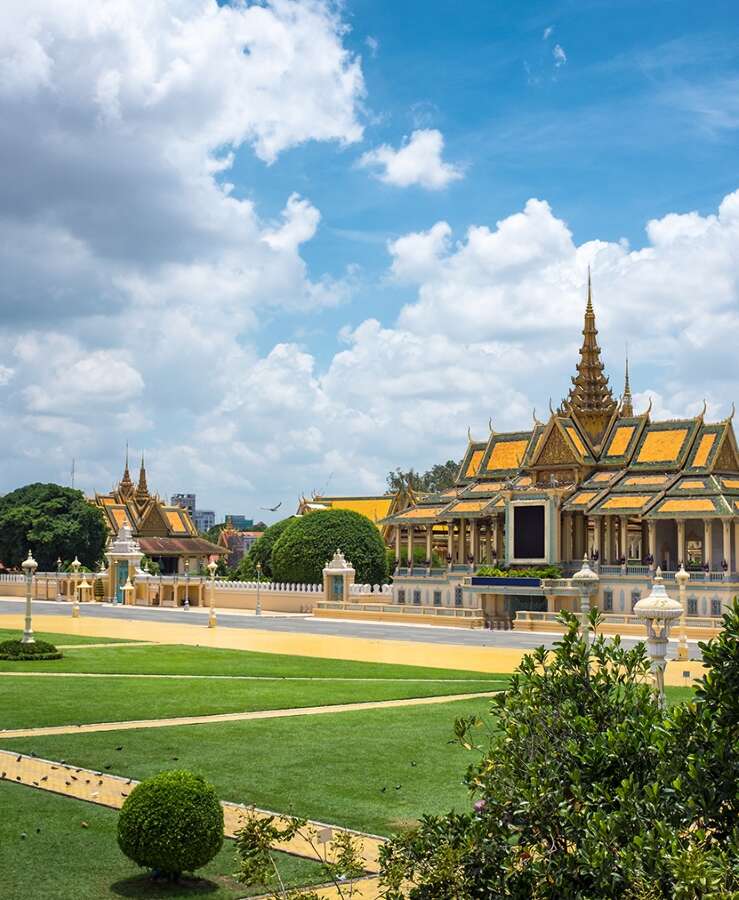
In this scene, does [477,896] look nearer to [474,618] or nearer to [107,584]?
[474,618]

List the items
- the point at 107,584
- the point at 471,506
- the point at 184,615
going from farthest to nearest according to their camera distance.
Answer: the point at 107,584 < the point at 471,506 < the point at 184,615

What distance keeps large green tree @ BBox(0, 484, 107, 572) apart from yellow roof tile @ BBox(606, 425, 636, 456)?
138 ft

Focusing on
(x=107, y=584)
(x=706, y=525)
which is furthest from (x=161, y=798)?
(x=107, y=584)

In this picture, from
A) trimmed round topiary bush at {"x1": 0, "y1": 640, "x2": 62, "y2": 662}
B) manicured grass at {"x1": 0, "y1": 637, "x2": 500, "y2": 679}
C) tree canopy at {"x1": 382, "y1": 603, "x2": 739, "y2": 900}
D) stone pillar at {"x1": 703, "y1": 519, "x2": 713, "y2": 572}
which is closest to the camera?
tree canopy at {"x1": 382, "y1": 603, "x2": 739, "y2": 900}

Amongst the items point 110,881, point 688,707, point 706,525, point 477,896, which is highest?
point 706,525

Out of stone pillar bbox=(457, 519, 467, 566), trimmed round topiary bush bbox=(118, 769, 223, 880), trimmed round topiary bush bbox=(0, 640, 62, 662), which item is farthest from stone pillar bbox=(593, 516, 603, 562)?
trimmed round topiary bush bbox=(118, 769, 223, 880)

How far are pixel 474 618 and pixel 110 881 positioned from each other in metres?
49.8

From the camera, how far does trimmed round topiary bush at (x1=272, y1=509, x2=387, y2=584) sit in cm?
7381

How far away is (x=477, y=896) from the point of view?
319 inches

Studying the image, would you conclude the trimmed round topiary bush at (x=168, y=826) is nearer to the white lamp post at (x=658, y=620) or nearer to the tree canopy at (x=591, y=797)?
the tree canopy at (x=591, y=797)

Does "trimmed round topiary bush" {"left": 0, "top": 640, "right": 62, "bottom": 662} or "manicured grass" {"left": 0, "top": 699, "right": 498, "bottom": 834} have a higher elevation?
"trimmed round topiary bush" {"left": 0, "top": 640, "right": 62, "bottom": 662}

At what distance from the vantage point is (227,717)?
20750 millimetres

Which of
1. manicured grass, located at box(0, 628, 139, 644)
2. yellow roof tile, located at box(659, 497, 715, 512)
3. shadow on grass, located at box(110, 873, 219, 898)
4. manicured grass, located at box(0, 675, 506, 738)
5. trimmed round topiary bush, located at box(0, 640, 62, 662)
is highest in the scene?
yellow roof tile, located at box(659, 497, 715, 512)

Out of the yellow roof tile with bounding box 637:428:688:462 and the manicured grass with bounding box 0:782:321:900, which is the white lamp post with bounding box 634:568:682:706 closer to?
the manicured grass with bounding box 0:782:321:900
